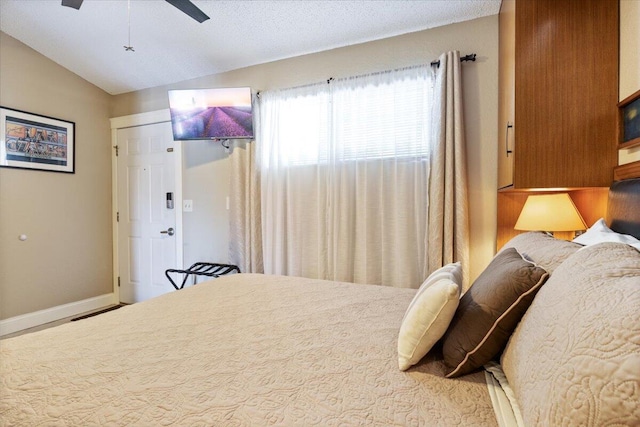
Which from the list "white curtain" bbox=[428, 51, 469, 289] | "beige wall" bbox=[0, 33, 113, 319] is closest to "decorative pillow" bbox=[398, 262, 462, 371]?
"white curtain" bbox=[428, 51, 469, 289]

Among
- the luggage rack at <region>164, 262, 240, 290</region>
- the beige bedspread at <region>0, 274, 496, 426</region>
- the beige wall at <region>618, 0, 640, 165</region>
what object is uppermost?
the beige wall at <region>618, 0, 640, 165</region>

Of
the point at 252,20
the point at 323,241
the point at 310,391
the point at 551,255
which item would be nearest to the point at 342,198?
the point at 323,241

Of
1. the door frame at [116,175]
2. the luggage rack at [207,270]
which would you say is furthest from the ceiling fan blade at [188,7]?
the luggage rack at [207,270]

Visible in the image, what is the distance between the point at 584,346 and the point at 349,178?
232 cm

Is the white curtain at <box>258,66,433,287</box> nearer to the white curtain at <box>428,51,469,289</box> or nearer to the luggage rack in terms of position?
the white curtain at <box>428,51,469,289</box>

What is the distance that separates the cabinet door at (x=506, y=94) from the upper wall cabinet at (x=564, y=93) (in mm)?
42

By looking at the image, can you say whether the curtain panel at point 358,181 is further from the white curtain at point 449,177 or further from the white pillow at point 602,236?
the white pillow at point 602,236

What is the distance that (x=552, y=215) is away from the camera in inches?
75.3

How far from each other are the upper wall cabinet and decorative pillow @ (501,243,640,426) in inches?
42.5

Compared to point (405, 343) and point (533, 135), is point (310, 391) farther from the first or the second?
point (533, 135)

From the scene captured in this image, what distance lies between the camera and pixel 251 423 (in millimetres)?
737

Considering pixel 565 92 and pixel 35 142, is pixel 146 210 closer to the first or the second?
pixel 35 142

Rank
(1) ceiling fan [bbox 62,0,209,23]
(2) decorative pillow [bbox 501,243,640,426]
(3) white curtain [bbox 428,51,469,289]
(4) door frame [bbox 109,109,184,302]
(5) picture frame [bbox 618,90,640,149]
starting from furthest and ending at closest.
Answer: (4) door frame [bbox 109,109,184,302], (3) white curtain [bbox 428,51,469,289], (1) ceiling fan [bbox 62,0,209,23], (5) picture frame [bbox 618,90,640,149], (2) decorative pillow [bbox 501,243,640,426]

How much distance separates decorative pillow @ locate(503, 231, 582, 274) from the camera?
992 mm
